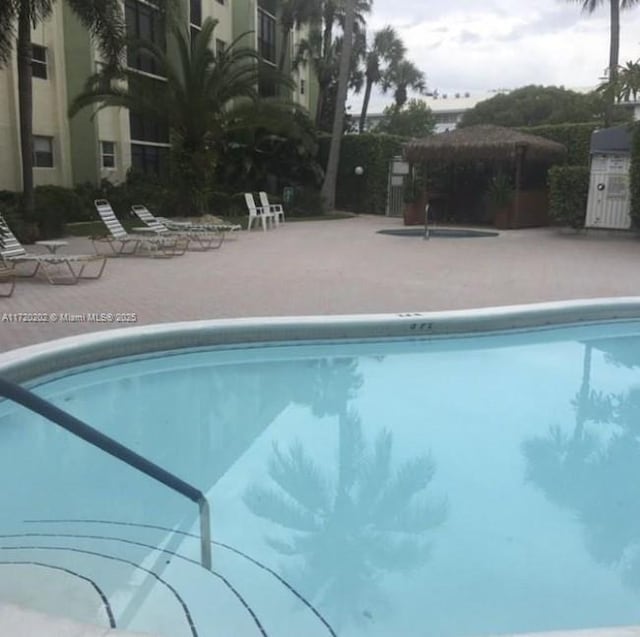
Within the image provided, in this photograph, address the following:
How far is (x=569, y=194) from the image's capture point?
18.2 metres

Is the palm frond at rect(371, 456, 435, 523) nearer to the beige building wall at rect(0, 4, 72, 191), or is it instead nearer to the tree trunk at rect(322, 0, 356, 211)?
the beige building wall at rect(0, 4, 72, 191)

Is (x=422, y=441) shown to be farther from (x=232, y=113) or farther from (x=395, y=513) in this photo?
(x=232, y=113)

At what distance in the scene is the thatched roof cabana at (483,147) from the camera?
66.0ft

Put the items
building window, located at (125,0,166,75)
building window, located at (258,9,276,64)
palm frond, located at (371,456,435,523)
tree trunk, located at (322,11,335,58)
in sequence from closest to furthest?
palm frond, located at (371,456,435,523)
building window, located at (125,0,166,75)
tree trunk, located at (322,11,335,58)
building window, located at (258,9,276,64)

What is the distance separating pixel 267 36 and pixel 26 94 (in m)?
23.2

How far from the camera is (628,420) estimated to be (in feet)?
20.2

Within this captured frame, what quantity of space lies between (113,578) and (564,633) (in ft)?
7.37

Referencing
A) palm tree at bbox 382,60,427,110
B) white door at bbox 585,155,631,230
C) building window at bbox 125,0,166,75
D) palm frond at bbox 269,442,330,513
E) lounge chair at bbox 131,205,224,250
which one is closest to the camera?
palm frond at bbox 269,442,330,513

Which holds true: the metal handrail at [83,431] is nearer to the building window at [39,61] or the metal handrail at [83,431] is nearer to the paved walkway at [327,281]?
the paved walkway at [327,281]

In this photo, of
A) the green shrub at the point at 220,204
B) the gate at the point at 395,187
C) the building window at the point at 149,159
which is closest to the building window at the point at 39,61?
the building window at the point at 149,159

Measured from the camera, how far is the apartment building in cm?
2012

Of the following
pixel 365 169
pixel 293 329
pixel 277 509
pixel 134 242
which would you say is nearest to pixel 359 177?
pixel 365 169

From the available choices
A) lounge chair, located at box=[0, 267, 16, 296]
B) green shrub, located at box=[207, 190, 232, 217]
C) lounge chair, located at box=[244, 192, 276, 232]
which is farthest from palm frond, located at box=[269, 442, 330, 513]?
green shrub, located at box=[207, 190, 232, 217]

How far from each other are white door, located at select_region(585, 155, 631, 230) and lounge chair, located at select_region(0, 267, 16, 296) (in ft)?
48.1
